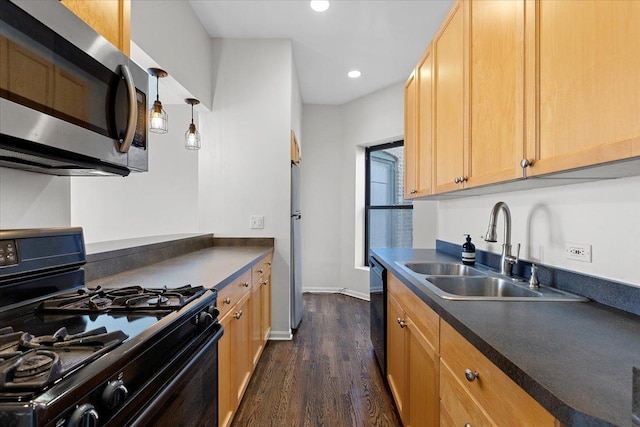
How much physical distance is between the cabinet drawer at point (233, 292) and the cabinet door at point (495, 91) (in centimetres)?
130

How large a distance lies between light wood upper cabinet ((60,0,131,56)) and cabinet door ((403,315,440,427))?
1.66 meters

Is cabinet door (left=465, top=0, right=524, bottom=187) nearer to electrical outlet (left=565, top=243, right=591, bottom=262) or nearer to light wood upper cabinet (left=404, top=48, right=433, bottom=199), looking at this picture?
electrical outlet (left=565, top=243, right=591, bottom=262)

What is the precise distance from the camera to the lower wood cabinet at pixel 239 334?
5.40 feet

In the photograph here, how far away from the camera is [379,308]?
2.43 m

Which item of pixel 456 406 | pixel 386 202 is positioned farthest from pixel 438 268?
pixel 386 202

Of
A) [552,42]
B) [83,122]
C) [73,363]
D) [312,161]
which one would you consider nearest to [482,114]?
[552,42]

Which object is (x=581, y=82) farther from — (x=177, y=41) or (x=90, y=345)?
(x=177, y=41)

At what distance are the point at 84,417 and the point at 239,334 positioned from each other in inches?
55.3

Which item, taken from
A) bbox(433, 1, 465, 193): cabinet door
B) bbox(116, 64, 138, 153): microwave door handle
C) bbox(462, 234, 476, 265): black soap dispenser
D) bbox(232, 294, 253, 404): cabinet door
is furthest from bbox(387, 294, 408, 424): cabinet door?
bbox(116, 64, 138, 153): microwave door handle

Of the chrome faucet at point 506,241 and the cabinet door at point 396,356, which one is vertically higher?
the chrome faucet at point 506,241

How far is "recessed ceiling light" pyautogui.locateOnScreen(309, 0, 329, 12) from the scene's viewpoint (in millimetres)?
2628

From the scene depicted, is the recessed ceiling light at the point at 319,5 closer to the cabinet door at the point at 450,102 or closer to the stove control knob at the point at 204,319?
the cabinet door at the point at 450,102

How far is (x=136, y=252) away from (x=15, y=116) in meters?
1.26

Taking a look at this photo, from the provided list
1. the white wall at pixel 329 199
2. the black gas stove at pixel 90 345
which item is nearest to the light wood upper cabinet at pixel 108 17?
the black gas stove at pixel 90 345
